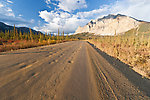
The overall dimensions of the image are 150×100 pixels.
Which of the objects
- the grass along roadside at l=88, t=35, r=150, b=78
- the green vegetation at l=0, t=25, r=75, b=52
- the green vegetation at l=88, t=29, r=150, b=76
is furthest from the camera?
the green vegetation at l=0, t=25, r=75, b=52

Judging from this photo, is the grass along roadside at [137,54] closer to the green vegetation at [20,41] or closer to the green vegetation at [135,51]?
the green vegetation at [135,51]

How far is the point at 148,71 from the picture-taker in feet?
8.48

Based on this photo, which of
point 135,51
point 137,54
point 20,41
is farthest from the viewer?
point 20,41

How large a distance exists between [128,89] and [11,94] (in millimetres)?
2817

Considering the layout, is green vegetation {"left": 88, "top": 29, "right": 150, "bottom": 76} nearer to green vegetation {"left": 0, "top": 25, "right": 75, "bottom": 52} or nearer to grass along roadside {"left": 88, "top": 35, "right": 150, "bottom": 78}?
grass along roadside {"left": 88, "top": 35, "right": 150, "bottom": 78}

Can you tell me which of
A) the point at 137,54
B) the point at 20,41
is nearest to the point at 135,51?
the point at 137,54

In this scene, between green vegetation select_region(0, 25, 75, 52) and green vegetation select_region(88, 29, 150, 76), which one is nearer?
green vegetation select_region(88, 29, 150, 76)

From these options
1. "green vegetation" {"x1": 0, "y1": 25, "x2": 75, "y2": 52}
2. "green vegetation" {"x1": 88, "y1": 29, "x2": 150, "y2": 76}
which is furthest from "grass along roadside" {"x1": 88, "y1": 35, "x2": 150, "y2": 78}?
"green vegetation" {"x1": 0, "y1": 25, "x2": 75, "y2": 52}

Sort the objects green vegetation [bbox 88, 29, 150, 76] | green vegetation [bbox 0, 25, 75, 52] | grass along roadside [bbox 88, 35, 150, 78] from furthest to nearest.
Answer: green vegetation [bbox 0, 25, 75, 52]
green vegetation [bbox 88, 29, 150, 76]
grass along roadside [bbox 88, 35, 150, 78]

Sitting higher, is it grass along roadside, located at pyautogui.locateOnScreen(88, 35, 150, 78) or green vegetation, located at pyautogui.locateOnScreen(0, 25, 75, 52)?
green vegetation, located at pyautogui.locateOnScreen(0, 25, 75, 52)

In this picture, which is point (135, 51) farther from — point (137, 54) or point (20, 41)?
point (20, 41)

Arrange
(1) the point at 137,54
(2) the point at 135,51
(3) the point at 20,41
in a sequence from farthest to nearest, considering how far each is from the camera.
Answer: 1. (3) the point at 20,41
2. (2) the point at 135,51
3. (1) the point at 137,54

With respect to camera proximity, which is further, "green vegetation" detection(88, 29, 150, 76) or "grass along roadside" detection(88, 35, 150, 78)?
"green vegetation" detection(88, 29, 150, 76)

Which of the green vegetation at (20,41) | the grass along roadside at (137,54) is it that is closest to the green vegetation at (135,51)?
the grass along roadside at (137,54)
